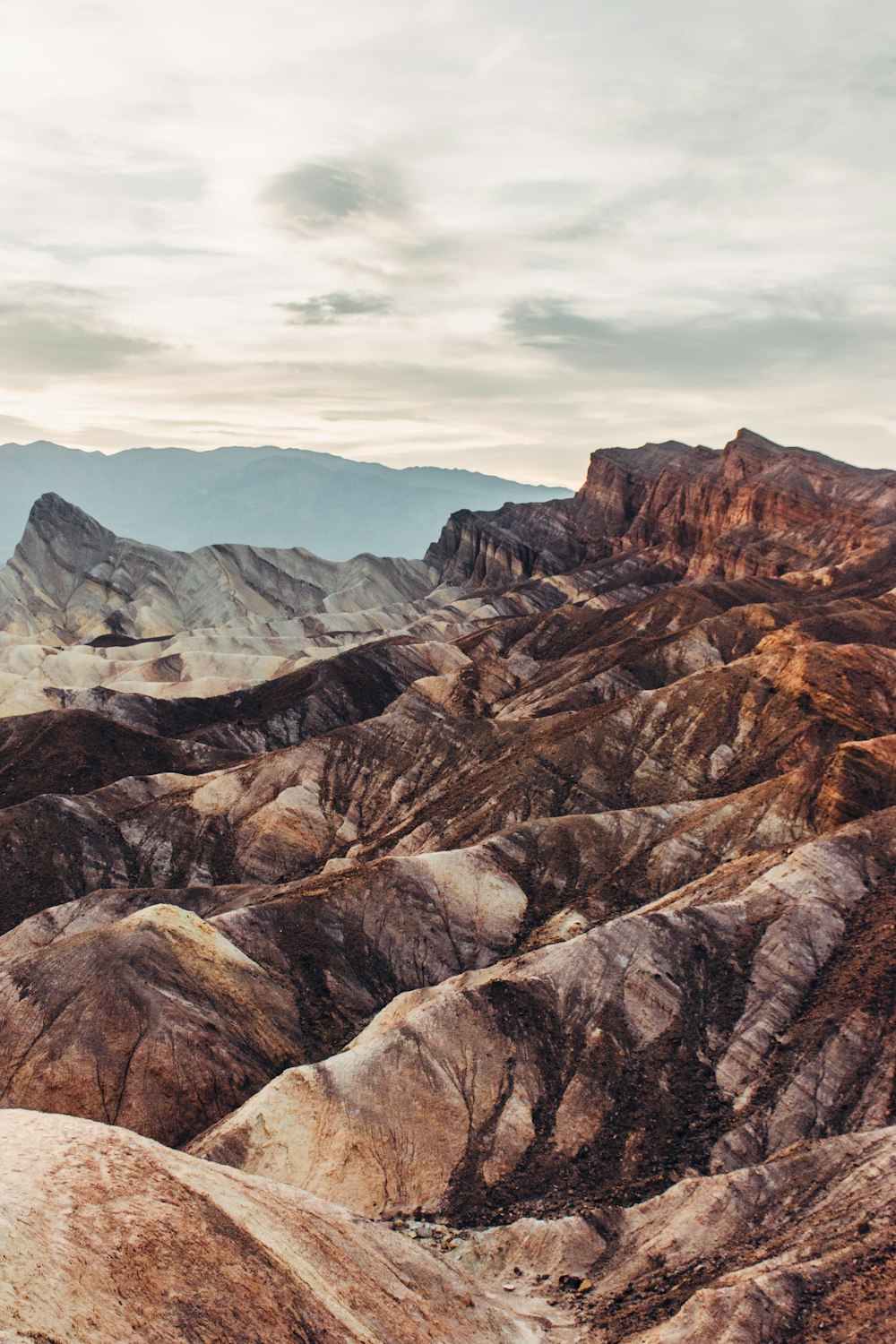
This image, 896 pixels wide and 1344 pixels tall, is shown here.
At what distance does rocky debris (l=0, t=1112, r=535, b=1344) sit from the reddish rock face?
0.12 meters

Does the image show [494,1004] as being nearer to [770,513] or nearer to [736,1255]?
[736,1255]

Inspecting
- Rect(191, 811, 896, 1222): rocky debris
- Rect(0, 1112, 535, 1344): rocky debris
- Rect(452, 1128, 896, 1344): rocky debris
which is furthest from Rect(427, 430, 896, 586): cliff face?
Rect(0, 1112, 535, 1344): rocky debris

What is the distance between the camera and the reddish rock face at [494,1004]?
1058 inches

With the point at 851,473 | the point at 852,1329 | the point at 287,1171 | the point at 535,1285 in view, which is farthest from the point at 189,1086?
the point at 851,473

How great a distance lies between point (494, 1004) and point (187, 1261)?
21.6 meters

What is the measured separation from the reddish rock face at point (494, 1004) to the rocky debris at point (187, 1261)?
0.12 meters

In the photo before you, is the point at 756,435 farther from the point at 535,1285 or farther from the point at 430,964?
the point at 535,1285

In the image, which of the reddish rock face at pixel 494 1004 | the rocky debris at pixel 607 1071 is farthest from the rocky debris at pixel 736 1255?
the rocky debris at pixel 607 1071

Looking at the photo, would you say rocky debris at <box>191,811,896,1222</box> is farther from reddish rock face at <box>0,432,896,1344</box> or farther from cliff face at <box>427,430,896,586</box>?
cliff face at <box>427,430,896,586</box>

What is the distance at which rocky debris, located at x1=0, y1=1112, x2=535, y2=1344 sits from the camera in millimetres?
20422

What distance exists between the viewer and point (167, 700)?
123562 millimetres

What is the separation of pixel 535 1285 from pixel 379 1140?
851 cm

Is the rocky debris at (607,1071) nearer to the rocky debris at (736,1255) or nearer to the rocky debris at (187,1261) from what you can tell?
the rocky debris at (736,1255)

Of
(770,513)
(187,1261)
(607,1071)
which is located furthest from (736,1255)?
(770,513)
